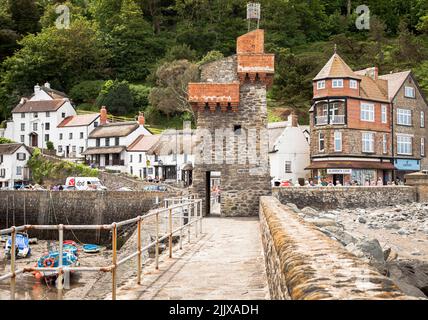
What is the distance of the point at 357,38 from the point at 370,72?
3480 cm

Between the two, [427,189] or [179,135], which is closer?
[427,189]

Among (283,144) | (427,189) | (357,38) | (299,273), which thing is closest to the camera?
(299,273)

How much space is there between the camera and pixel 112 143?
195 feet

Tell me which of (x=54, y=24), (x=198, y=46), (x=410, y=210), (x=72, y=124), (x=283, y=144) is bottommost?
(x=410, y=210)

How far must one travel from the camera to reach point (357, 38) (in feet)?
267

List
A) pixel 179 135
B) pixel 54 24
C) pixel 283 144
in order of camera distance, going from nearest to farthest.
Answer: pixel 283 144, pixel 179 135, pixel 54 24

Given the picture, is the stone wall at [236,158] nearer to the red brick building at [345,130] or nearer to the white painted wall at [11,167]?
the red brick building at [345,130]

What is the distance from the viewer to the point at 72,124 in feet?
211

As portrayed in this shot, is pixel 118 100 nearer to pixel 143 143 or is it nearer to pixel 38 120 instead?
pixel 38 120

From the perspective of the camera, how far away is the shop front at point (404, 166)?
47309mm

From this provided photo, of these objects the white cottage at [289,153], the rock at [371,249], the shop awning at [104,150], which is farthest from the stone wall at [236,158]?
the shop awning at [104,150]

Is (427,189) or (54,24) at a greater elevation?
(54,24)

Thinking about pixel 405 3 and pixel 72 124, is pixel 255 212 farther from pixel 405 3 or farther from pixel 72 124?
pixel 405 3
